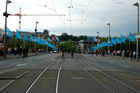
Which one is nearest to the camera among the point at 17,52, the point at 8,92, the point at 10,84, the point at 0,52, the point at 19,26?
the point at 8,92

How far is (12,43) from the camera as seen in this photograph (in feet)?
403

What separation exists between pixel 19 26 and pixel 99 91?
132 metres

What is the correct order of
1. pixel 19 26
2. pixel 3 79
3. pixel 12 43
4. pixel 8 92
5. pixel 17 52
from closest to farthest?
pixel 8 92 < pixel 3 79 < pixel 17 52 < pixel 12 43 < pixel 19 26

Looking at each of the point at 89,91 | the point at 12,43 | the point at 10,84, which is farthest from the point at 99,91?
the point at 12,43

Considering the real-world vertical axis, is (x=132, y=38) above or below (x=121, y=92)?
above

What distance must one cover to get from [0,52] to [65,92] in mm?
35013

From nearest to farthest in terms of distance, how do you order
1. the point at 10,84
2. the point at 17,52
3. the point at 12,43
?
the point at 10,84 < the point at 17,52 < the point at 12,43

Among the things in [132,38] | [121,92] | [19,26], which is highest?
[19,26]

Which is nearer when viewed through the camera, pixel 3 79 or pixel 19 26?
pixel 3 79

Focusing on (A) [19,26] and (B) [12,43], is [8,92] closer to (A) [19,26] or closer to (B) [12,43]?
(B) [12,43]

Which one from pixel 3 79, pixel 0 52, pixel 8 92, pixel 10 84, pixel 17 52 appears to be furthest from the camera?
pixel 17 52

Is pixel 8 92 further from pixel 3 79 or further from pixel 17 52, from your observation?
pixel 17 52

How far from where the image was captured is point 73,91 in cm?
1017

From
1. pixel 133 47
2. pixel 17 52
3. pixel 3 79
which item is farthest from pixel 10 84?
pixel 133 47
